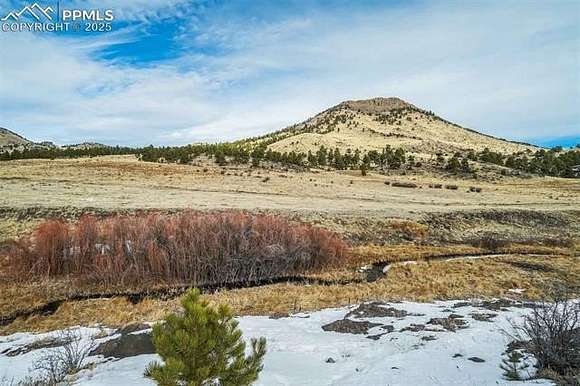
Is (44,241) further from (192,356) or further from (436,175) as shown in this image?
(436,175)

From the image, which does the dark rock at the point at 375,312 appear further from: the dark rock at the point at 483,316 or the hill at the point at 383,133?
the hill at the point at 383,133

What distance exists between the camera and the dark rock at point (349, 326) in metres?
11.9

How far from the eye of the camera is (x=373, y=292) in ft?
55.5

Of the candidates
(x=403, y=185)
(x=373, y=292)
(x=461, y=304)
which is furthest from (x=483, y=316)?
(x=403, y=185)

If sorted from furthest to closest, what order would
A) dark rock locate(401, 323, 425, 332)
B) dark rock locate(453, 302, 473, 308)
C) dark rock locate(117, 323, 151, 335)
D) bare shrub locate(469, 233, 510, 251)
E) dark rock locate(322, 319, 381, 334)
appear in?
1. bare shrub locate(469, 233, 510, 251)
2. dark rock locate(453, 302, 473, 308)
3. dark rock locate(117, 323, 151, 335)
4. dark rock locate(322, 319, 381, 334)
5. dark rock locate(401, 323, 425, 332)

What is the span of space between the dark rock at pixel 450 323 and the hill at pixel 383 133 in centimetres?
7059

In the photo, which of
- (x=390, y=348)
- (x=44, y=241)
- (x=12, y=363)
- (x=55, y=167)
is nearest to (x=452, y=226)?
(x=390, y=348)

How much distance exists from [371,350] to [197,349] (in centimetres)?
582

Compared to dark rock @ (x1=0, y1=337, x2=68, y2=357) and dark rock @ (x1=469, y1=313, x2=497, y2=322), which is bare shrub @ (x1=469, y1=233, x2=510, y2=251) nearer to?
dark rock @ (x1=469, y1=313, x2=497, y2=322)

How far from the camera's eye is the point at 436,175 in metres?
63.2

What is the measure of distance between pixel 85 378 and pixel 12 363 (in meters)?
2.77

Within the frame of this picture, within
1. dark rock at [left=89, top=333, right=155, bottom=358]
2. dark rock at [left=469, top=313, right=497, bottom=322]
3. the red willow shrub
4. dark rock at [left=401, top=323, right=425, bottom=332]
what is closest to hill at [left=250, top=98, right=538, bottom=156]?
the red willow shrub

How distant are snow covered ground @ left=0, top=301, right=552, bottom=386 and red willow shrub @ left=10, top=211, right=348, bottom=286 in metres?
5.83

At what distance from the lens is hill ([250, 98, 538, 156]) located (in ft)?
295
